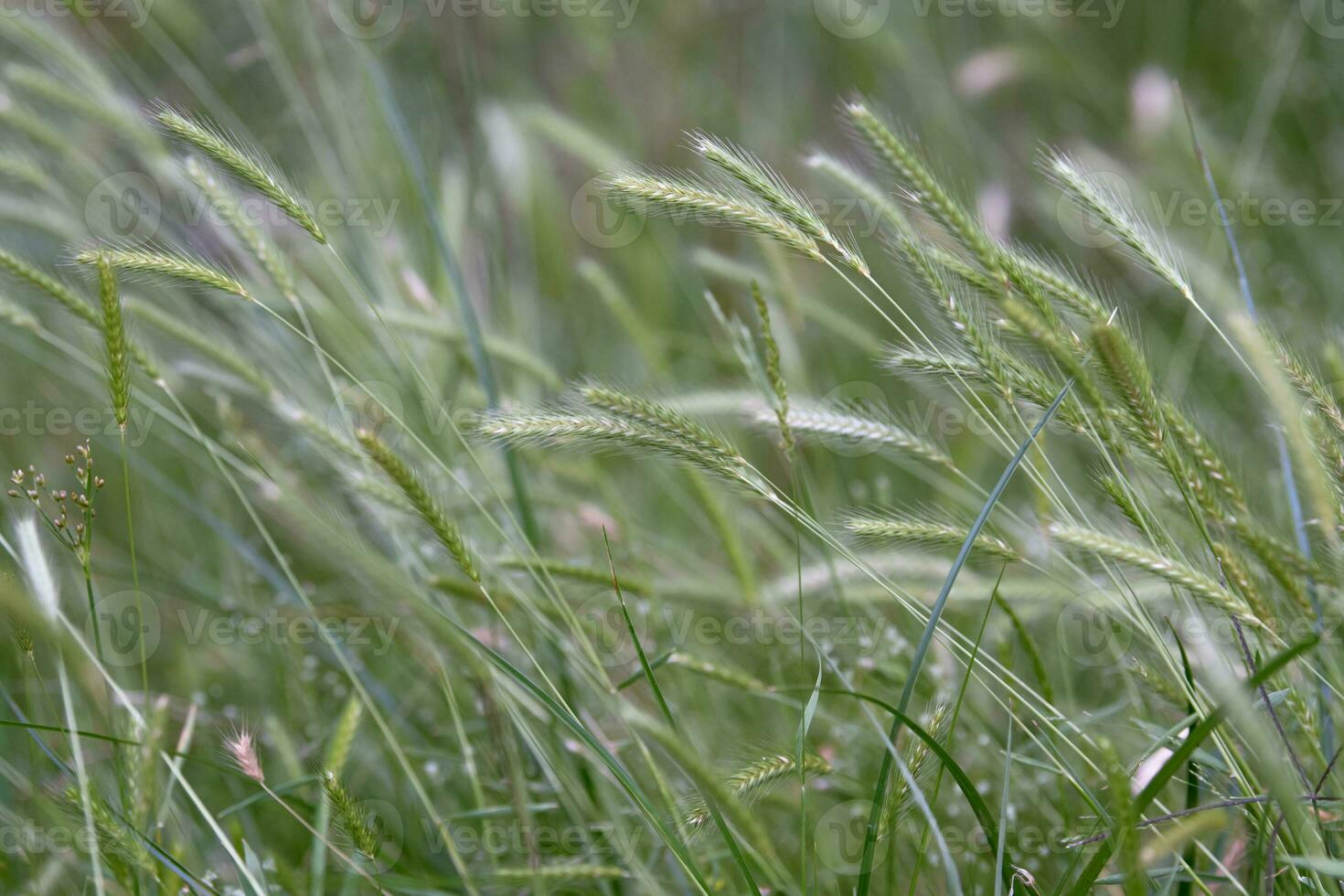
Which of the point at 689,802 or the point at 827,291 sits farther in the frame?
the point at 827,291

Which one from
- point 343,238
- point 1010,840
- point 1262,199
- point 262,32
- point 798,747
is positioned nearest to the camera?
point 798,747

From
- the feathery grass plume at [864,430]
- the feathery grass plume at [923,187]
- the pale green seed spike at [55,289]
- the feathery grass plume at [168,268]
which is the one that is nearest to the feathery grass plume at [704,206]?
the feathery grass plume at [923,187]

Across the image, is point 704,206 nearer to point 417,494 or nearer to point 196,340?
point 417,494

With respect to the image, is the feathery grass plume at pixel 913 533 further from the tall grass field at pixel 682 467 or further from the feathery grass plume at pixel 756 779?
the feathery grass plume at pixel 756 779

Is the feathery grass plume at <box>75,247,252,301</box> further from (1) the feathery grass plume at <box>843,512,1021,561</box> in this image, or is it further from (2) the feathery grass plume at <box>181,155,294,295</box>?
(1) the feathery grass plume at <box>843,512,1021,561</box>

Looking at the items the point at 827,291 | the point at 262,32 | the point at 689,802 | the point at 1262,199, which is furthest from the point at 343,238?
the point at 1262,199

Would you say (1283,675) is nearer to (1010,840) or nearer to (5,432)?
(1010,840)
